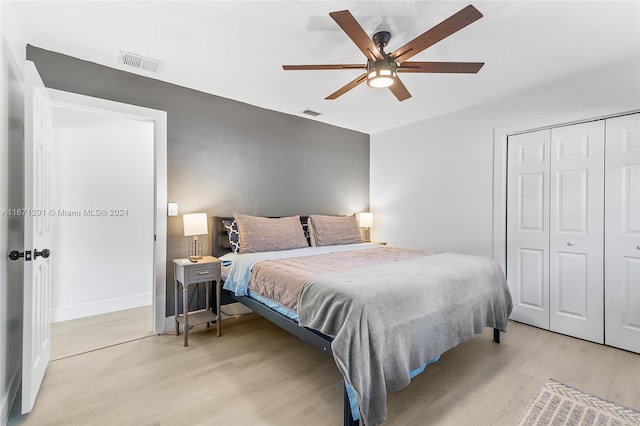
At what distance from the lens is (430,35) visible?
5.65ft

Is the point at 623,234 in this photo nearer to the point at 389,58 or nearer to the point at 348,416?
the point at 389,58

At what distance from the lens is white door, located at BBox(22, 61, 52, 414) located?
172cm

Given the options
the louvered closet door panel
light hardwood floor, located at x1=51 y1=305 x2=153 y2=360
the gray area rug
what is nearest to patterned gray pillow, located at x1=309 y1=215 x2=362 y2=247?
light hardwood floor, located at x1=51 y1=305 x2=153 y2=360

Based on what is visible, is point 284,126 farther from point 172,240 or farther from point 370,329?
point 370,329

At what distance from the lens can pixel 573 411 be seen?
1.81m

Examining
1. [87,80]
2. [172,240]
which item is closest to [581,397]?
[172,240]

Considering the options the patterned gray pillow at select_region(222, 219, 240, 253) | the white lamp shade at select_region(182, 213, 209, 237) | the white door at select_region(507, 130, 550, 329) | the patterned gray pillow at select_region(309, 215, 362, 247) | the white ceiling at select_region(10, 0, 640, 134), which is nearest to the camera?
the white ceiling at select_region(10, 0, 640, 134)

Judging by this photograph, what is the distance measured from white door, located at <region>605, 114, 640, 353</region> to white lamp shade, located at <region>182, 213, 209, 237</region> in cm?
390

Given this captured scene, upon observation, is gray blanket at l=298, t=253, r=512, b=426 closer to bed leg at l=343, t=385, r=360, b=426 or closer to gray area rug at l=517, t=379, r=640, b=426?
bed leg at l=343, t=385, r=360, b=426

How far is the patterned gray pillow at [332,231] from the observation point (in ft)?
12.4

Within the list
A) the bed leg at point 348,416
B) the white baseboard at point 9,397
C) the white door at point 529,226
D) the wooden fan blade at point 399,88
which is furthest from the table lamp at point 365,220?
the white baseboard at point 9,397

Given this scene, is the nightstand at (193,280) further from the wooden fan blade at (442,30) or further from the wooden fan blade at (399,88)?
the wooden fan blade at (442,30)

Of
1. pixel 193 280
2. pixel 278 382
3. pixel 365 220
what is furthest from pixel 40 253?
pixel 365 220

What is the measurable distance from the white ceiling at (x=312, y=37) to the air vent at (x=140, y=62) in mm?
63
